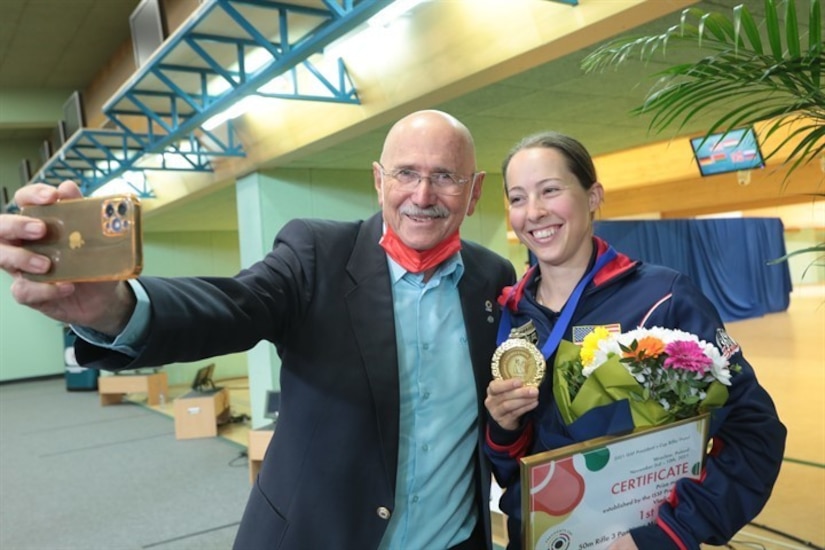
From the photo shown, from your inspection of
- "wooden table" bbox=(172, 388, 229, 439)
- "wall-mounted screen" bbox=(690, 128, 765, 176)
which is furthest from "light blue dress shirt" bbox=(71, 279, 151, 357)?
"wall-mounted screen" bbox=(690, 128, 765, 176)

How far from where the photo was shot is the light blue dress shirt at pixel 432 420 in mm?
1388

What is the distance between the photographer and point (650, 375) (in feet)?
3.79

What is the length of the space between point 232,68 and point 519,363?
520cm

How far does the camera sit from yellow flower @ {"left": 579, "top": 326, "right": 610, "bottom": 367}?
1178 mm

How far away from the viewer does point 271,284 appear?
1.30 m

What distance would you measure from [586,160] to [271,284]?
82cm

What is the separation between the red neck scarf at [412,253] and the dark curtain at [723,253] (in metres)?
11.0

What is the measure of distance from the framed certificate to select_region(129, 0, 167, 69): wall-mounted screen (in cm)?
564

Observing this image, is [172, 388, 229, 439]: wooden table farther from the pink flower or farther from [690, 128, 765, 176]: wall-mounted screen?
the pink flower

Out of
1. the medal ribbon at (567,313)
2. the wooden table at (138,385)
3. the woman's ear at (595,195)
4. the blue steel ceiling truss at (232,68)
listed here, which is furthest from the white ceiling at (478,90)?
the wooden table at (138,385)

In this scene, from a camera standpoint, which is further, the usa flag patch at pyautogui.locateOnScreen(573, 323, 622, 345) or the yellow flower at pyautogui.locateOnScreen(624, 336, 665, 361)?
the usa flag patch at pyautogui.locateOnScreen(573, 323, 622, 345)

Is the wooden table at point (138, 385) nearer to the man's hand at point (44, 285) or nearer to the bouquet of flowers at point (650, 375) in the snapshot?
the man's hand at point (44, 285)

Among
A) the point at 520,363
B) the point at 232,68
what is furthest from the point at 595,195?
the point at 232,68

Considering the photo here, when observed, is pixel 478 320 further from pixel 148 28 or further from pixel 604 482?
pixel 148 28
